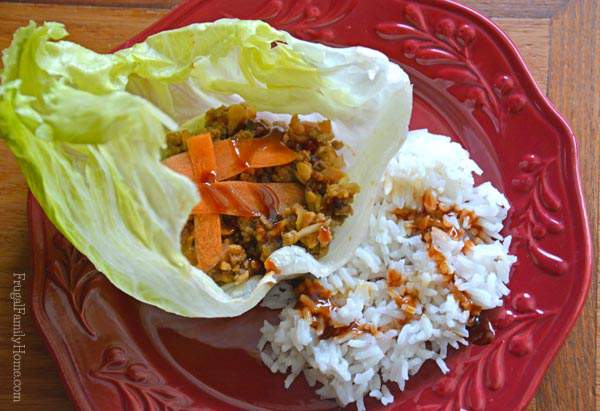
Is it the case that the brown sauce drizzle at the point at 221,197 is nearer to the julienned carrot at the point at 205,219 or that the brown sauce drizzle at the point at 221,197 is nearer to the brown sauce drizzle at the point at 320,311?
the julienned carrot at the point at 205,219

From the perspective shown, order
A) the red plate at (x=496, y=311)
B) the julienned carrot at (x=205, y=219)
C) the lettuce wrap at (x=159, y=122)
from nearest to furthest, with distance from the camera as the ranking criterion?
the lettuce wrap at (x=159, y=122)
the julienned carrot at (x=205, y=219)
the red plate at (x=496, y=311)

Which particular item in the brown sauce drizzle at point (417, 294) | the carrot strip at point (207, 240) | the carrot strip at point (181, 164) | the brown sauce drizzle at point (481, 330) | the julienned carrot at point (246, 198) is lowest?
the brown sauce drizzle at point (481, 330)

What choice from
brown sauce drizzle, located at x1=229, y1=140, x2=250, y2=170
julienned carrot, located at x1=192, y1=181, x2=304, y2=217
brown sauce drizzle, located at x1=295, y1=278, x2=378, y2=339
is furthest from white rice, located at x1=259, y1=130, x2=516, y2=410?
brown sauce drizzle, located at x1=229, y1=140, x2=250, y2=170

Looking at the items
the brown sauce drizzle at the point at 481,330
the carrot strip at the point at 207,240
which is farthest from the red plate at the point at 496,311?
the carrot strip at the point at 207,240

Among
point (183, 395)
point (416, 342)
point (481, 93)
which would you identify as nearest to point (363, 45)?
point (481, 93)

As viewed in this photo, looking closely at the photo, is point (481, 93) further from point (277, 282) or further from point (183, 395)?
point (183, 395)
